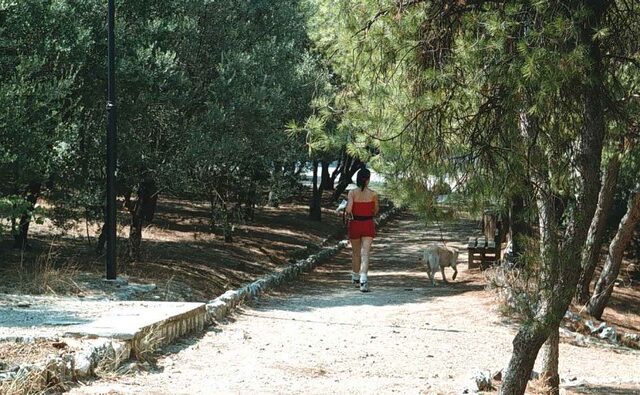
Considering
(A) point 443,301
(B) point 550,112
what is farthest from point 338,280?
(B) point 550,112

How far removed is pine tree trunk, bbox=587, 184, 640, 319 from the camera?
52.8 ft

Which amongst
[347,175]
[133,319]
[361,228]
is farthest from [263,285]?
[347,175]

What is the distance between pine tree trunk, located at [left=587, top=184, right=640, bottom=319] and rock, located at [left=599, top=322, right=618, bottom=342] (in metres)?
1.31

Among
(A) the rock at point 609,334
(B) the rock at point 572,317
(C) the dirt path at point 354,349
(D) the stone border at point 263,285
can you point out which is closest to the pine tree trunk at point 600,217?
(B) the rock at point 572,317

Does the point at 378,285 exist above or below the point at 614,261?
below

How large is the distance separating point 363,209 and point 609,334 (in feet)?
13.0

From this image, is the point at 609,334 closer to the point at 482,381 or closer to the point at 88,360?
the point at 482,381

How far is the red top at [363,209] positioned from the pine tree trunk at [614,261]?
3881mm

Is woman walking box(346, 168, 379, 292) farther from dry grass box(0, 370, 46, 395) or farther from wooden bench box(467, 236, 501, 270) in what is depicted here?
dry grass box(0, 370, 46, 395)

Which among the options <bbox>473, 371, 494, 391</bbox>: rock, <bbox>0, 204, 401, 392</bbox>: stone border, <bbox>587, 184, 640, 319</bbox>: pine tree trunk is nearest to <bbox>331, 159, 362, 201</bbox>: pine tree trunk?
<bbox>587, 184, 640, 319</bbox>: pine tree trunk

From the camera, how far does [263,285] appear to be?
51.2 feet

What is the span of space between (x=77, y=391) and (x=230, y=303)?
224 inches

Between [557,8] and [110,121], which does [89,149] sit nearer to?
[110,121]

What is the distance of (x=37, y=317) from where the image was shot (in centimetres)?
977
